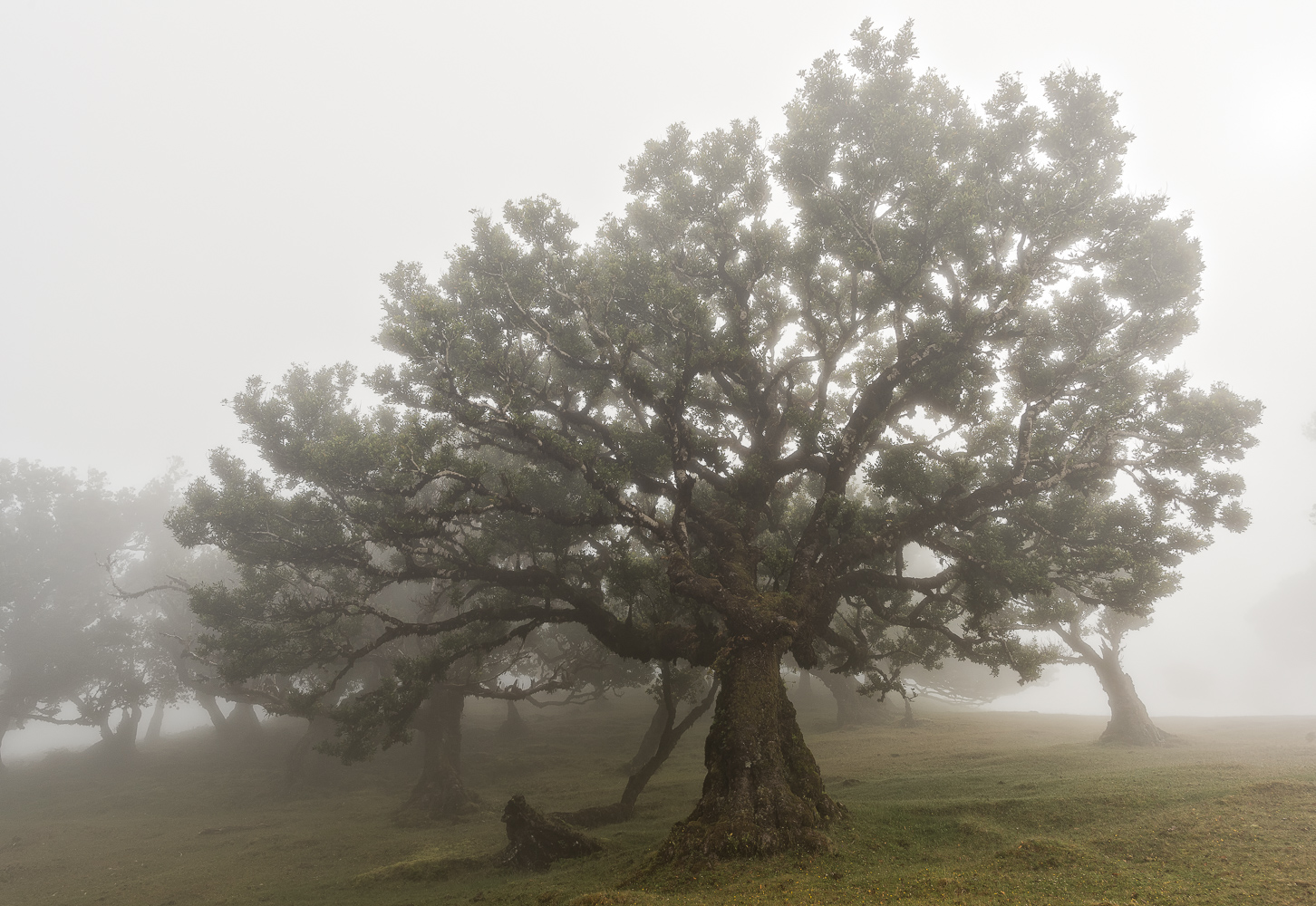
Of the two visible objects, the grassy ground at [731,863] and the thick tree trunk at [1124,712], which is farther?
the thick tree trunk at [1124,712]

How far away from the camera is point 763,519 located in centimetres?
1981

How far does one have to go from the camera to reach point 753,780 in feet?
35.2

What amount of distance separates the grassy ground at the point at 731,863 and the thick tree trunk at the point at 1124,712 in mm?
1760

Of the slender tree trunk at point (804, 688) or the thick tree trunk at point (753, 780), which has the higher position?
the thick tree trunk at point (753, 780)

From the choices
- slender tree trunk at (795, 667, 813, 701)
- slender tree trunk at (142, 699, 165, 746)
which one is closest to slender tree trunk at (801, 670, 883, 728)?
slender tree trunk at (795, 667, 813, 701)

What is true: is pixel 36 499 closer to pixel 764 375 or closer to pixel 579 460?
pixel 579 460

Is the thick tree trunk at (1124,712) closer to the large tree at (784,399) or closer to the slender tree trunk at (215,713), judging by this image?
the large tree at (784,399)

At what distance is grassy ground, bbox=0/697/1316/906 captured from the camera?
7746 millimetres

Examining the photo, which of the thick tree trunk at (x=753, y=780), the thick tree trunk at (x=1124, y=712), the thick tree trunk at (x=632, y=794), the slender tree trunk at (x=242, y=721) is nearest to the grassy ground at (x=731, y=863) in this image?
the thick tree trunk at (x=753, y=780)

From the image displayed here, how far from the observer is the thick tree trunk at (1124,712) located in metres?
24.0

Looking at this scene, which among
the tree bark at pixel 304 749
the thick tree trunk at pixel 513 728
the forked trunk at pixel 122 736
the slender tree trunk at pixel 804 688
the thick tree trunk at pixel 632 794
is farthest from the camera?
the slender tree trunk at pixel 804 688

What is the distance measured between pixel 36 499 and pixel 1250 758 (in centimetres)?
6622

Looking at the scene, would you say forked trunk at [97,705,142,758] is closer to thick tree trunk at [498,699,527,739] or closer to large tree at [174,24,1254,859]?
thick tree trunk at [498,699,527,739]

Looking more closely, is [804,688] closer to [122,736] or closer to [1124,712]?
[1124,712]
